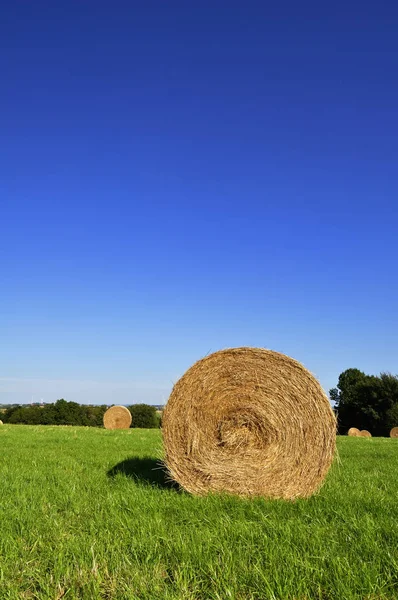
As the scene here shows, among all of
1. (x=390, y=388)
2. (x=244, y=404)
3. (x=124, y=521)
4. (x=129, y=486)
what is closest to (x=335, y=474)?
(x=244, y=404)

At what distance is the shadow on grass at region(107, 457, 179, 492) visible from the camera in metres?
7.55

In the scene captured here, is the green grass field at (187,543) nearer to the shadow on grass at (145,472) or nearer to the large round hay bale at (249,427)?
the shadow on grass at (145,472)

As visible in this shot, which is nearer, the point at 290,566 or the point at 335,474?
the point at 290,566

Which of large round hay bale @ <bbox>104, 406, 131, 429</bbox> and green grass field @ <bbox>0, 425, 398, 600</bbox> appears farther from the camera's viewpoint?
large round hay bale @ <bbox>104, 406, 131, 429</bbox>

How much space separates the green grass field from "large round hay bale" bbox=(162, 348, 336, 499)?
1.36 feet

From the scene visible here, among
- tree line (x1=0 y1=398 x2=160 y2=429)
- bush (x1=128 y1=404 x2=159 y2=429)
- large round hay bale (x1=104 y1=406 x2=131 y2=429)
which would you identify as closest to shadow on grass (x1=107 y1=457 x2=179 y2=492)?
large round hay bale (x1=104 y1=406 x2=131 y2=429)

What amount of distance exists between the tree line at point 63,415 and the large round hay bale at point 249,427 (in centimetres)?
4794

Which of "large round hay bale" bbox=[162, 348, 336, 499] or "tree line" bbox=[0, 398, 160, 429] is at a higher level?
"large round hay bale" bbox=[162, 348, 336, 499]

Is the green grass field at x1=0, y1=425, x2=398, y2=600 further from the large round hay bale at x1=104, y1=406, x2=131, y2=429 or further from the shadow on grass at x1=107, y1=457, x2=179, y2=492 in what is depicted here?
the large round hay bale at x1=104, y1=406, x2=131, y2=429

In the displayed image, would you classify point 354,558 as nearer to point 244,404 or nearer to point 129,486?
point 244,404

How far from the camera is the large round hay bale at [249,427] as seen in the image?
6902 millimetres

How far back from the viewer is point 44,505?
20.2 ft

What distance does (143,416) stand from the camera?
2291 inches

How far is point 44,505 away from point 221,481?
2322mm
